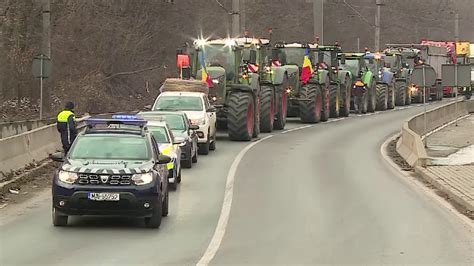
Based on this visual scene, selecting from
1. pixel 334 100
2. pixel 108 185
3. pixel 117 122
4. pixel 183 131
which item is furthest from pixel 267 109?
pixel 108 185

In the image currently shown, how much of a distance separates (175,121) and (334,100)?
1921 centimetres

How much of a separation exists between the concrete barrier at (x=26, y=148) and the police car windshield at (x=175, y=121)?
10.8ft

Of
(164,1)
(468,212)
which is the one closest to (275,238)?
(468,212)

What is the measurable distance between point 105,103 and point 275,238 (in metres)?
28.4

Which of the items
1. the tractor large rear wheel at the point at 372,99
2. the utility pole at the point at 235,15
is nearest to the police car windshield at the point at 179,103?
the utility pole at the point at 235,15

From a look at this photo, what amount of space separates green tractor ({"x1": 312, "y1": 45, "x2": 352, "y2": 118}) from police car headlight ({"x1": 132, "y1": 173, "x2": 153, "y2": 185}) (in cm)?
2525

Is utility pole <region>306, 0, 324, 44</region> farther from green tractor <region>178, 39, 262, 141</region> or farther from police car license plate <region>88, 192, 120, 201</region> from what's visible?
police car license plate <region>88, 192, 120, 201</region>

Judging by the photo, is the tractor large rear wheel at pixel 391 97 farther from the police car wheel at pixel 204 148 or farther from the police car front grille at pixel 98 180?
the police car front grille at pixel 98 180

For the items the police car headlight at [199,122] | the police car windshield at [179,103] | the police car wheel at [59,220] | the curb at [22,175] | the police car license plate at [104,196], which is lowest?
the police car wheel at [59,220]

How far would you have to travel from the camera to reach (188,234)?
11.7 metres

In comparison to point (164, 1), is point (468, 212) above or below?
below

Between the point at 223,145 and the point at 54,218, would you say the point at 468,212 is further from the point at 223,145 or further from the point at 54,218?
the point at 223,145

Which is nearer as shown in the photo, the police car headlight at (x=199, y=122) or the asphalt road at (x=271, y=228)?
the asphalt road at (x=271, y=228)

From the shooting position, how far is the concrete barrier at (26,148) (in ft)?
55.8
